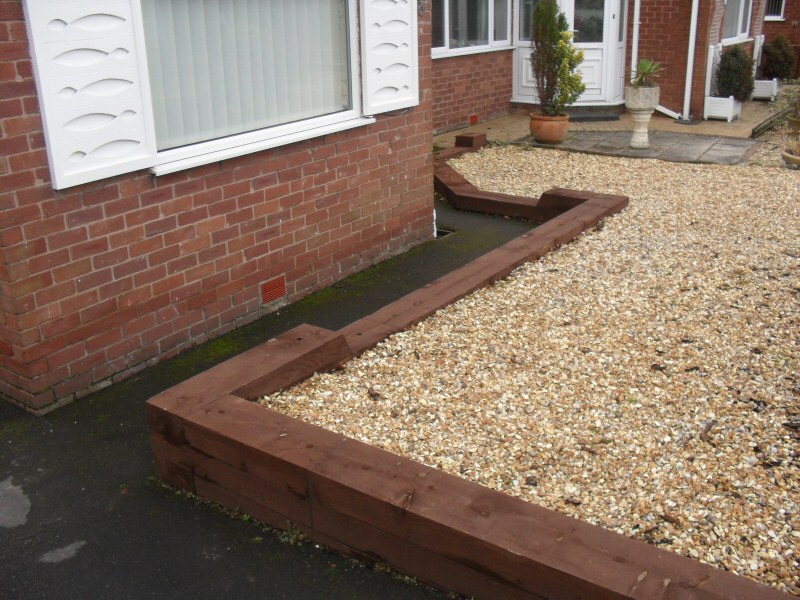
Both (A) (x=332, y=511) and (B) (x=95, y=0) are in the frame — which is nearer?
(A) (x=332, y=511)

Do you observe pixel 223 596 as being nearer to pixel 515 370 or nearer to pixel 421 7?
pixel 515 370

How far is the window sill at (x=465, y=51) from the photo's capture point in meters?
11.6

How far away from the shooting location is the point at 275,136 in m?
5.34

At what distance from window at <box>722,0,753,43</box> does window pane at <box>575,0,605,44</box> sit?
8.68 ft

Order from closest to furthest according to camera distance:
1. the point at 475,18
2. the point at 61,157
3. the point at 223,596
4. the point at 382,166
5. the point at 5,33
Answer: the point at 223,596 → the point at 5,33 → the point at 61,157 → the point at 382,166 → the point at 475,18

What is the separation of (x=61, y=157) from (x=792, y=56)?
17.2m

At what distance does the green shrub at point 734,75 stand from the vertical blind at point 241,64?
925 cm

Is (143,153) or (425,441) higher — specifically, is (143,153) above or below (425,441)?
above

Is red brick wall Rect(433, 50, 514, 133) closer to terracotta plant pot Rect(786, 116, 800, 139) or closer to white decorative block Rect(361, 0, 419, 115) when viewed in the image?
terracotta plant pot Rect(786, 116, 800, 139)

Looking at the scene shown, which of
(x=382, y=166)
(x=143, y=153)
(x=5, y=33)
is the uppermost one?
(x=5, y=33)

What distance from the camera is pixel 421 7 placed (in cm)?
645

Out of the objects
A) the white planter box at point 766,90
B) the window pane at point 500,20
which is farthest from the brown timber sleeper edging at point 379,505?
the white planter box at point 766,90

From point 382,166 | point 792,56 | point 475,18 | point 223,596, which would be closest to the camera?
point 223,596

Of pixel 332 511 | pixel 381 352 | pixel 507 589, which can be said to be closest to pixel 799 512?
pixel 507 589
